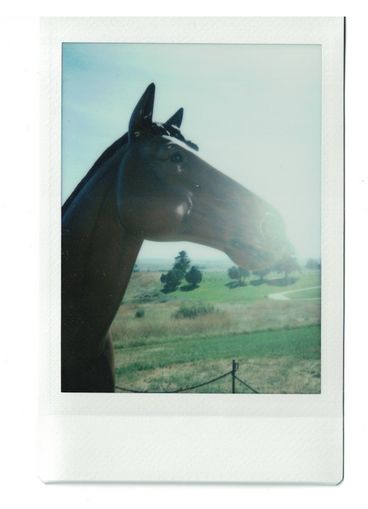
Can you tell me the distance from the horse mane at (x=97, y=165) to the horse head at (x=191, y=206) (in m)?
0.03

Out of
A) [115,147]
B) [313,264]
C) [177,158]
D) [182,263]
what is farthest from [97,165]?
[313,264]

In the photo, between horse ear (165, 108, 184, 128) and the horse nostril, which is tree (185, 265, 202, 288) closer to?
the horse nostril

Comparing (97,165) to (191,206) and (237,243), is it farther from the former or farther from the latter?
(237,243)

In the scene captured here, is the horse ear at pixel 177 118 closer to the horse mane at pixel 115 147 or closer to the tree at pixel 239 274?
the horse mane at pixel 115 147

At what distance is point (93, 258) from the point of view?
0.92 meters

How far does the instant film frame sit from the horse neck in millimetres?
27

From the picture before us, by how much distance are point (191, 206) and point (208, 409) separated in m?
0.42

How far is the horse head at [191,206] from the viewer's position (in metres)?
0.91

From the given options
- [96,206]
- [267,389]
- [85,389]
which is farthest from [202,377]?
[96,206]

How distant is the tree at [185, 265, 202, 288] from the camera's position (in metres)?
0.90

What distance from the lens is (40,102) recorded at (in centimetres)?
92

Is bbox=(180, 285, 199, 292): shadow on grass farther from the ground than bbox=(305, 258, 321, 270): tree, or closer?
closer

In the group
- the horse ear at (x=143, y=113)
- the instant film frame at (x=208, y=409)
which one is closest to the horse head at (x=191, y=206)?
the horse ear at (x=143, y=113)

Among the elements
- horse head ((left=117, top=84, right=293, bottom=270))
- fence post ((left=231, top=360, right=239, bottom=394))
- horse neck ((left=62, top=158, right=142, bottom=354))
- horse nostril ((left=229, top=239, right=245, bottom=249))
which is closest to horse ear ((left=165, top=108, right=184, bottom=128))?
horse head ((left=117, top=84, right=293, bottom=270))
